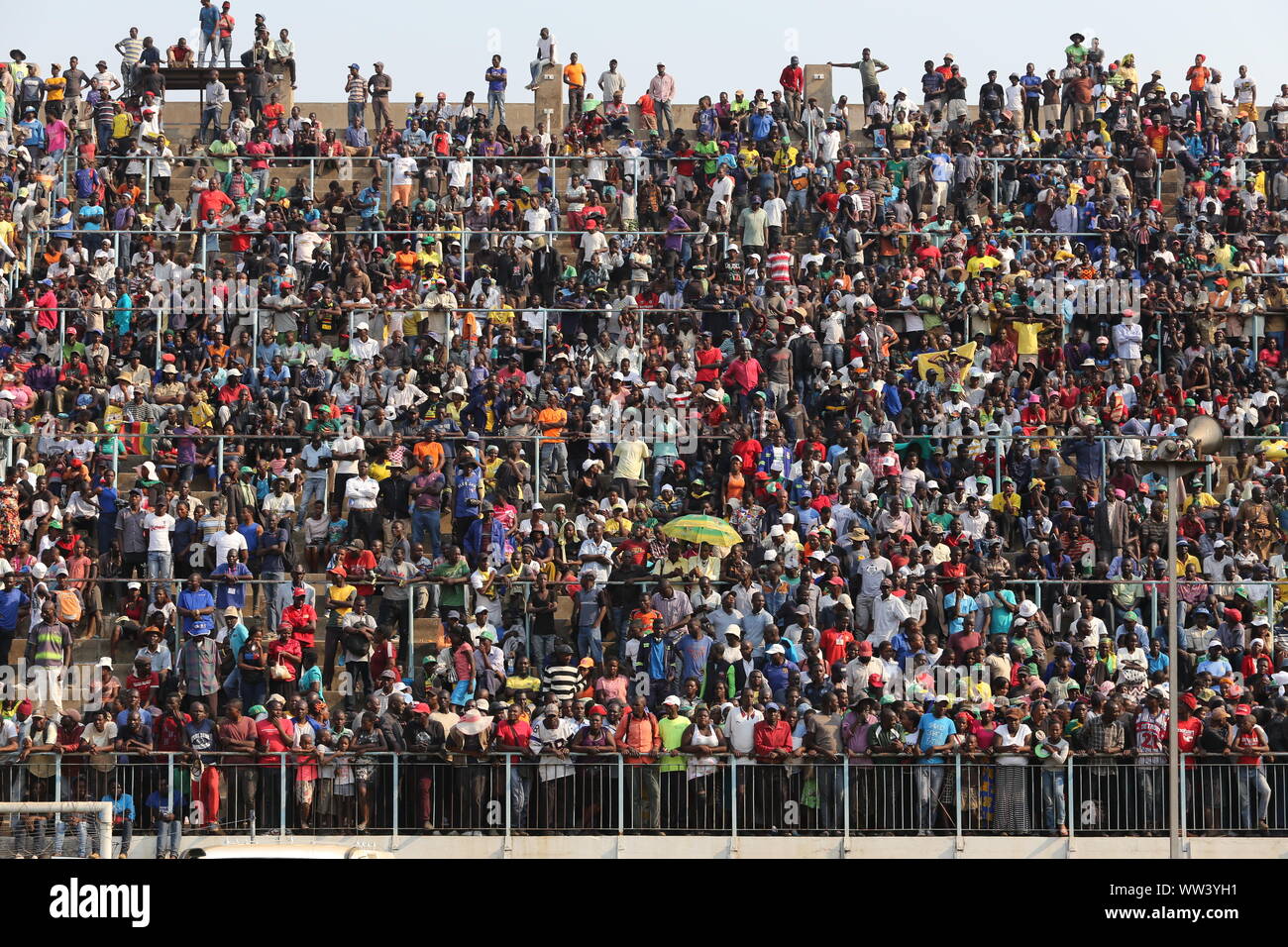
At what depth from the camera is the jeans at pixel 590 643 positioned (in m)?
→ 25.8

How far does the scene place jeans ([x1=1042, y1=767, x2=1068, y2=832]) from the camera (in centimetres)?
2284

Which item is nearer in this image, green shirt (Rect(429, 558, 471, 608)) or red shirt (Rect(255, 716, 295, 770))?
red shirt (Rect(255, 716, 295, 770))

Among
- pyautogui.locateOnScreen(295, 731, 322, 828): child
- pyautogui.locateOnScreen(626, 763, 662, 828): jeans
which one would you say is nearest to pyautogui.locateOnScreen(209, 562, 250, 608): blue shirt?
pyautogui.locateOnScreen(295, 731, 322, 828): child

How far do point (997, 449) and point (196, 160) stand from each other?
1361 centimetres

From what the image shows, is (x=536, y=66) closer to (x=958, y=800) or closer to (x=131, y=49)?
(x=131, y=49)

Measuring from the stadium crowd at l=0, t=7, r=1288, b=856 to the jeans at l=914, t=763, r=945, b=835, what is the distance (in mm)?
42

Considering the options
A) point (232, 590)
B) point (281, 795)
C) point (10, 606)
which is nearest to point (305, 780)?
point (281, 795)

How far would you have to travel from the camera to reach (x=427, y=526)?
90.6 feet

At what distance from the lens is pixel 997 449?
29.0m

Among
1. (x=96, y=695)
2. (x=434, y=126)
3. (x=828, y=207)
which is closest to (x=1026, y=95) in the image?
(x=828, y=207)

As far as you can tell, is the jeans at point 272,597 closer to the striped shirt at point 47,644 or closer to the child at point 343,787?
the striped shirt at point 47,644

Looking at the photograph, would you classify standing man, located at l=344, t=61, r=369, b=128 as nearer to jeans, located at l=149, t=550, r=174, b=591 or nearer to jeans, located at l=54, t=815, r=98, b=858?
jeans, located at l=149, t=550, r=174, b=591

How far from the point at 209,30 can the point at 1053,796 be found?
21457 millimetres
